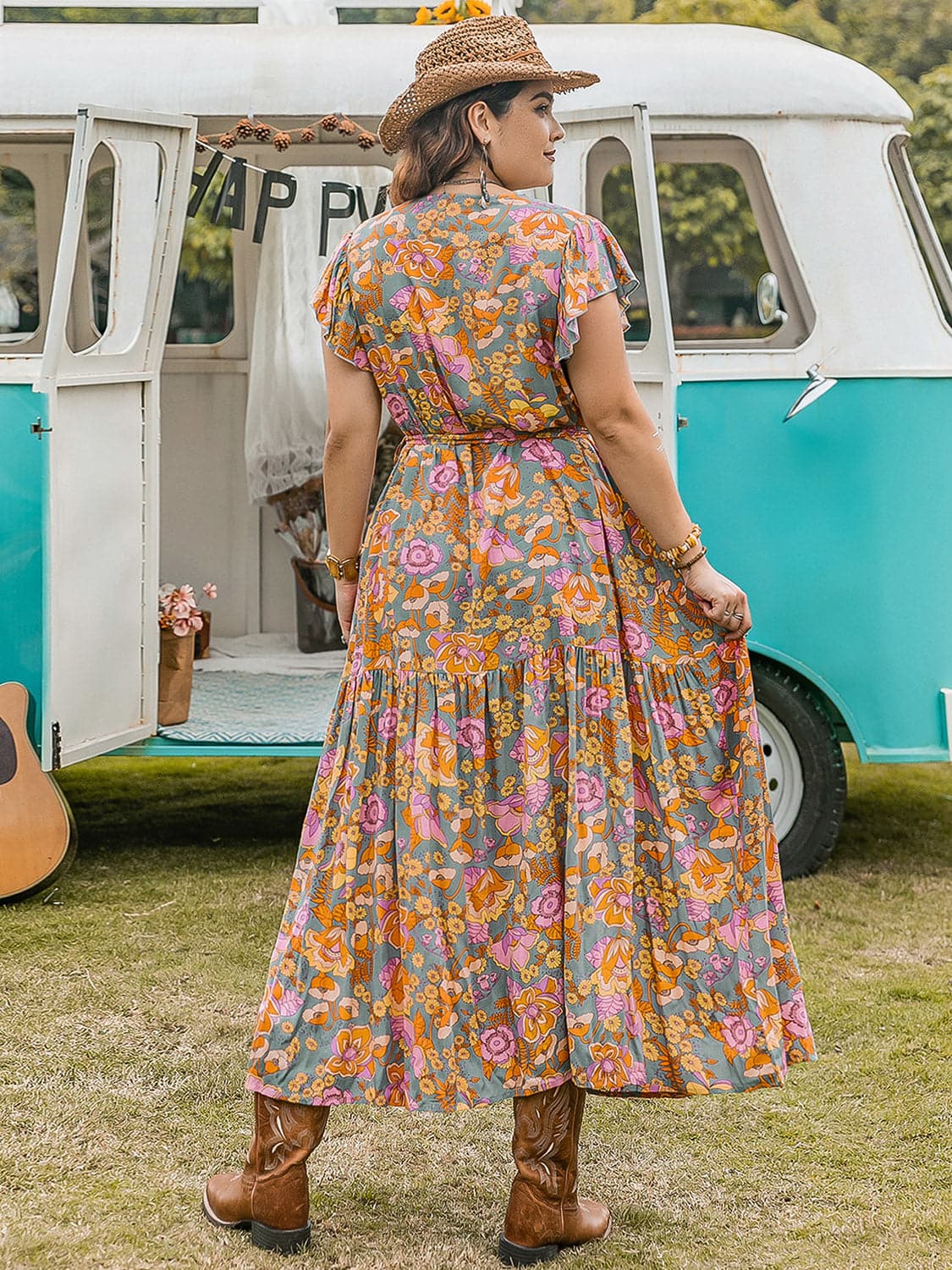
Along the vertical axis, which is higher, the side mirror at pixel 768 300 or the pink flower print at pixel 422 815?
the side mirror at pixel 768 300

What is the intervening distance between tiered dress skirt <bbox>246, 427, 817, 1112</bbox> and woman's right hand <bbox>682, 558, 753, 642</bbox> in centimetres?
4

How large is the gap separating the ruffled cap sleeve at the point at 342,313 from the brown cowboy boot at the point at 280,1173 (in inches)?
48.7

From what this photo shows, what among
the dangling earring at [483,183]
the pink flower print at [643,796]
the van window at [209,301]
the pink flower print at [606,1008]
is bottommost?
the pink flower print at [606,1008]

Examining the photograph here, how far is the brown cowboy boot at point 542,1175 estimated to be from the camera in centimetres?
265

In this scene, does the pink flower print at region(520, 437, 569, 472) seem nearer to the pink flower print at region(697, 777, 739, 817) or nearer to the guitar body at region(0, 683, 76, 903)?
the pink flower print at region(697, 777, 739, 817)

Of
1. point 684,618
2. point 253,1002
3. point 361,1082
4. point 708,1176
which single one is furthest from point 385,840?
point 253,1002

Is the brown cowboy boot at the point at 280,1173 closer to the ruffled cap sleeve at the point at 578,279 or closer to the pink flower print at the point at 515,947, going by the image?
the pink flower print at the point at 515,947

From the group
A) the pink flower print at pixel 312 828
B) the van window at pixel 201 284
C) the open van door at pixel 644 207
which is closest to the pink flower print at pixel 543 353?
the pink flower print at pixel 312 828

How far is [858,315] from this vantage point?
4891mm

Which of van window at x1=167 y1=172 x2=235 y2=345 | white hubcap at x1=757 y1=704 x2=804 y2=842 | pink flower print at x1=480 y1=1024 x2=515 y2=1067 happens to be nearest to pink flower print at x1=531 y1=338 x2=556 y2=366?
pink flower print at x1=480 y1=1024 x2=515 y2=1067

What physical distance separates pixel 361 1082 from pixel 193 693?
3.12 m

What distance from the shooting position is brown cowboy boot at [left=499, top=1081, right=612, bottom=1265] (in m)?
2.65

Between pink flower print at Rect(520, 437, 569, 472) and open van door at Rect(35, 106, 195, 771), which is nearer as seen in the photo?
pink flower print at Rect(520, 437, 569, 472)

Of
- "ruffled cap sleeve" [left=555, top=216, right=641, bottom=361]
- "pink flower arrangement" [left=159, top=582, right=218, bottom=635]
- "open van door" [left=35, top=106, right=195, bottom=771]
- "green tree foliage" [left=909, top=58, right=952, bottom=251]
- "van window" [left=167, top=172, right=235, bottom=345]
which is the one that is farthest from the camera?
"green tree foliage" [left=909, top=58, right=952, bottom=251]
